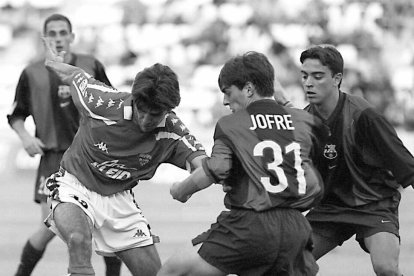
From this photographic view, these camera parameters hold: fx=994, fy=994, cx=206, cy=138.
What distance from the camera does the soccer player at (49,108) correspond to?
807cm

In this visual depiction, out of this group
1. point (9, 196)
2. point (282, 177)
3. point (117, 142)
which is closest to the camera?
point (282, 177)

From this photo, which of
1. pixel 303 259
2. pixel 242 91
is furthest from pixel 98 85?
pixel 303 259

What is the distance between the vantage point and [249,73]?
4.91 m

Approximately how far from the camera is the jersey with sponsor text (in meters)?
5.84

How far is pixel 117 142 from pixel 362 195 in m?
1.50

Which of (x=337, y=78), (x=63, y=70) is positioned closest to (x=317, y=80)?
(x=337, y=78)

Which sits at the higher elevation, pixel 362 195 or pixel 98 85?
pixel 98 85

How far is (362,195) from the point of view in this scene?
19.6ft

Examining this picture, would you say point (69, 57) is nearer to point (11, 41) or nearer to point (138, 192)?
point (138, 192)

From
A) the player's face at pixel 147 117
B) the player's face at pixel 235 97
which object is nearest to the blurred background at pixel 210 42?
the player's face at pixel 147 117

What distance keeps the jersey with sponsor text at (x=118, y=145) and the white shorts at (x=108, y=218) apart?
0.18 ft

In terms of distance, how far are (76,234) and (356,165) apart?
1.70 m

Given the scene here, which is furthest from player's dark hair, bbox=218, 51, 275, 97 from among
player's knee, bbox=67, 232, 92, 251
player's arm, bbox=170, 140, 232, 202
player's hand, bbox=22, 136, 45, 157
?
player's hand, bbox=22, 136, 45, 157

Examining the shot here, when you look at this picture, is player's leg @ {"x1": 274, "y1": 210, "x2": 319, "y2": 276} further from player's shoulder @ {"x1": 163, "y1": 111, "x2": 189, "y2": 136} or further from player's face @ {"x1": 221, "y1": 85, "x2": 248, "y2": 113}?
player's shoulder @ {"x1": 163, "y1": 111, "x2": 189, "y2": 136}
